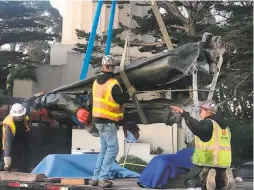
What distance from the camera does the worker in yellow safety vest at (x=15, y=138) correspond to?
727 centimetres

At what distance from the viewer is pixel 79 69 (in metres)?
26.7

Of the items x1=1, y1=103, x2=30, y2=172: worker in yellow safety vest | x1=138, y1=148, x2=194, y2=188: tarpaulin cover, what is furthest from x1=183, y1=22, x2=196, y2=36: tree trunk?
x1=138, y1=148, x2=194, y2=188: tarpaulin cover

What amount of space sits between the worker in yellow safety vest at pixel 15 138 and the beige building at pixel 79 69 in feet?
39.5

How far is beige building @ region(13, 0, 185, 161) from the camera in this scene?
69.7 feet

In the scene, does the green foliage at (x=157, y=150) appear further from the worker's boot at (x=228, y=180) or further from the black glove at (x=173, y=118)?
the worker's boot at (x=228, y=180)

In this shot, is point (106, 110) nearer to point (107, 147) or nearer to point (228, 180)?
point (107, 147)

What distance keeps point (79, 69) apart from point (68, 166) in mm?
19729

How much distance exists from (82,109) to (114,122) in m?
0.66

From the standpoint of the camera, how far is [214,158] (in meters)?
6.06

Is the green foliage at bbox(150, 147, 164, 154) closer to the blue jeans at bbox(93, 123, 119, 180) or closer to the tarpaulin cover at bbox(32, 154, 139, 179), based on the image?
the tarpaulin cover at bbox(32, 154, 139, 179)

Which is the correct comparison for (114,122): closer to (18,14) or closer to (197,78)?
(197,78)

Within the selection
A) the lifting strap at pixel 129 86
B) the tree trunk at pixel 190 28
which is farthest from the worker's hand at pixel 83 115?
the tree trunk at pixel 190 28

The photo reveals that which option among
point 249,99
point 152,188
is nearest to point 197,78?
point 152,188

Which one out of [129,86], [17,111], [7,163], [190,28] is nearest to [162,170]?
[129,86]
